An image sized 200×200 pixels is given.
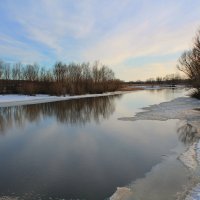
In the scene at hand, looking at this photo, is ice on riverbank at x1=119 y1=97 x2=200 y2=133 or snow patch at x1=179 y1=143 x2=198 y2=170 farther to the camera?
ice on riverbank at x1=119 y1=97 x2=200 y2=133

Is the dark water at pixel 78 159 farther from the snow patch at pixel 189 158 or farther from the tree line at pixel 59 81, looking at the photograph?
the tree line at pixel 59 81

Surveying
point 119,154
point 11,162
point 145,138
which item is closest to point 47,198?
point 11,162

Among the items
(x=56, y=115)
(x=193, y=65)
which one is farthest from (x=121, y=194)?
(x=193, y=65)

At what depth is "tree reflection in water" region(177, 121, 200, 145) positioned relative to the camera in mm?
10148

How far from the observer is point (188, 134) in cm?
1131

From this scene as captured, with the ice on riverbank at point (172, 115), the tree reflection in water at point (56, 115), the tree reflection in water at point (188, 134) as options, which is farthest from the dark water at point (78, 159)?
the tree reflection in water at point (56, 115)

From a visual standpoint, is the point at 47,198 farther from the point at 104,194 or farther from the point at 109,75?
the point at 109,75

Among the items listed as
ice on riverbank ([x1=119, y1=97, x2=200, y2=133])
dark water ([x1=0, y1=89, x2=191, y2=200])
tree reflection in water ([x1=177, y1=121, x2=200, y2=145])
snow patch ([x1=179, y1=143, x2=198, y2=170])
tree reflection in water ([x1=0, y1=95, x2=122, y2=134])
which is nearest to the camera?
dark water ([x1=0, y1=89, x2=191, y2=200])

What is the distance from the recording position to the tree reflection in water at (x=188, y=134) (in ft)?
33.3

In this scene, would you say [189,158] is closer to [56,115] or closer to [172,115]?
[172,115]

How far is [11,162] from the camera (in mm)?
7652

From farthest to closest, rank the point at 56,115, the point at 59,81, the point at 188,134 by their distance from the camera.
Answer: the point at 59,81 → the point at 56,115 → the point at 188,134

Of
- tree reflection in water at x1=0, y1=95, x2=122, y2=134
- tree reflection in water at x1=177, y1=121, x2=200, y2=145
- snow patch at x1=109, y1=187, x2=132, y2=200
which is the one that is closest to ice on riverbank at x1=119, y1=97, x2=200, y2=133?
tree reflection in water at x1=177, y1=121, x2=200, y2=145

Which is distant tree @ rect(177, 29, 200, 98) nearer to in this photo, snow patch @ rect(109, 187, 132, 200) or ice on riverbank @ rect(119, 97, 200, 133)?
ice on riverbank @ rect(119, 97, 200, 133)
